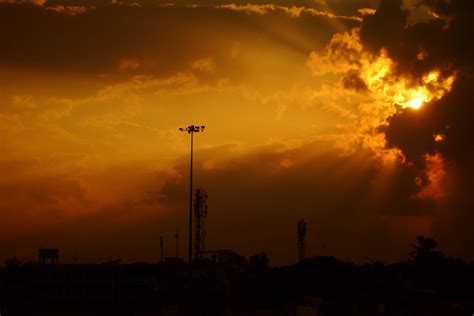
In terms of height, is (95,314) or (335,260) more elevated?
(335,260)

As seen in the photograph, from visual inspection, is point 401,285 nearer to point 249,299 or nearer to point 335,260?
point 335,260

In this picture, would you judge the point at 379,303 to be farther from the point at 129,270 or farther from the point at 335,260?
the point at 129,270

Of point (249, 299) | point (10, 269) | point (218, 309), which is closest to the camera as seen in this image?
point (218, 309)

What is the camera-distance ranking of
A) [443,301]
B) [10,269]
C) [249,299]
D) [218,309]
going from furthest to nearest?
[10,269], [249,299], [443,301], [218,309]

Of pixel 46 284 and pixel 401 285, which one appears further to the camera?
pixel 401 285

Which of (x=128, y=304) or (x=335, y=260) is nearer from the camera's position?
(x=128, y=304)

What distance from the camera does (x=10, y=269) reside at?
4707 inches

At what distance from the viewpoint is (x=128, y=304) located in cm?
10006

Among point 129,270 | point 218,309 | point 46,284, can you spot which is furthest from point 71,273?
point 218,309

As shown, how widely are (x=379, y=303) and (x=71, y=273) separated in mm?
38711

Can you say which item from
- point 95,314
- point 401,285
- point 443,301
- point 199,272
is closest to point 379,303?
point 443,301

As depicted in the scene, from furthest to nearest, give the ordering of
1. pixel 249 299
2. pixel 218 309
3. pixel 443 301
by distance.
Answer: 1. pixel 249 299
2. pixel 443 301
3. pixel 218 309

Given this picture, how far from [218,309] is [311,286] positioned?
19.4m

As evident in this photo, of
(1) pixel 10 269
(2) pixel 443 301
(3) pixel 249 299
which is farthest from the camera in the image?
(1) pixel 10 269
